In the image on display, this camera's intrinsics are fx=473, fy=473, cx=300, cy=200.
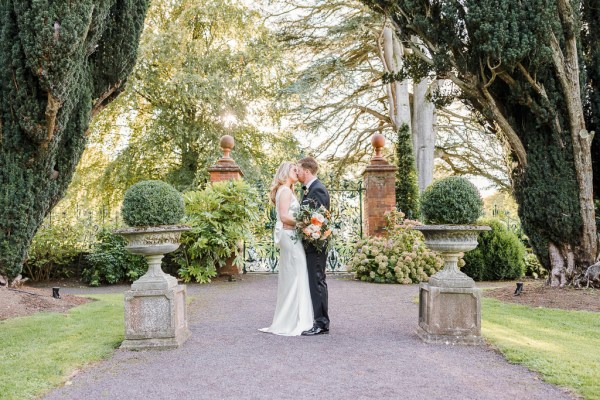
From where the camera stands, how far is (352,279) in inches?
394

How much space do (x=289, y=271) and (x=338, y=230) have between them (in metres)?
5.93

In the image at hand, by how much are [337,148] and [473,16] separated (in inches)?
448

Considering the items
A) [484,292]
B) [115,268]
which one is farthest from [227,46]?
[484,292]

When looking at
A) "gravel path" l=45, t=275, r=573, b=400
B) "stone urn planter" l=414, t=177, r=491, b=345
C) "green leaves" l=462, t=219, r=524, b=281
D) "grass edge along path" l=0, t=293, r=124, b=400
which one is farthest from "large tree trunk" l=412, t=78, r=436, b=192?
"grass edge along path" l=0, t=293, r=124, b=400

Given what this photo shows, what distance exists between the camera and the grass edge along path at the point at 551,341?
3527 mm

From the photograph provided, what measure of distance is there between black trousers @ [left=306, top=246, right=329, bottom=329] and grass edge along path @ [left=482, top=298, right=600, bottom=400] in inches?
65.8

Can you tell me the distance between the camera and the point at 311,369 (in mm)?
3816

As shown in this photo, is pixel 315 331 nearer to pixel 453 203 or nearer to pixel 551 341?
pixel 453 203

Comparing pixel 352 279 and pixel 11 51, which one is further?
pixel 352 279

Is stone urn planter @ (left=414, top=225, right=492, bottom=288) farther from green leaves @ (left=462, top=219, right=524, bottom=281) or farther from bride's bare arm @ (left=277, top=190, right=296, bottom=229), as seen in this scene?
green leaves @ (left=462, top=219, right=524, bottom=281)

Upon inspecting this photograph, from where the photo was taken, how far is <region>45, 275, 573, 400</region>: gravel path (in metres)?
3.29

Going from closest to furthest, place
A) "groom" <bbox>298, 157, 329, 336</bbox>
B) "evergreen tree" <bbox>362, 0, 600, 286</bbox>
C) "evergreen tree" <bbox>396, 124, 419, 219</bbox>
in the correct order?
"groom" <bbox>298, 157, 329, 336</bbox> < "evergreen tree" <bbox>362, 0, 600, 286</bbox> < "evergreen tree" <bbox>396, 124, 419, 219</bbox>

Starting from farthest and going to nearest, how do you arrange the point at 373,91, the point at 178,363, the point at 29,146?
1. the point at 373,91
2. the point at 29,146
3. the point at 178,363

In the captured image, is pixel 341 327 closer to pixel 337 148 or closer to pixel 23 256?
pixel 23 256
